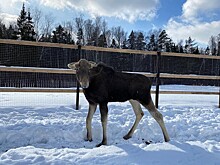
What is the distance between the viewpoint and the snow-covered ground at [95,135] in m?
3.43

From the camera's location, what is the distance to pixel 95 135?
18.9ft

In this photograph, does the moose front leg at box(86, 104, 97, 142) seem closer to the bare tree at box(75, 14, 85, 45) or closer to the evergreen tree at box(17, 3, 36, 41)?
the evergreen tree at box(17, 3, 36, 41)

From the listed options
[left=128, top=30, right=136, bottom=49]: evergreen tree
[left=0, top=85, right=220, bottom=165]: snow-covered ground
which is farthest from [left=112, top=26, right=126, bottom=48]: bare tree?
[left=0, top=85, right=220, bottom=165]: snow-covered ground

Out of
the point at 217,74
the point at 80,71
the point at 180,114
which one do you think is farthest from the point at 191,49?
the point at 80,71

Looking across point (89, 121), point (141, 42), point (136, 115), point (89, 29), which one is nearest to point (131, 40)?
point (141, 42)

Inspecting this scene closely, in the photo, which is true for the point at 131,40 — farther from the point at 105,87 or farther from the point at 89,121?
the point at 105,87

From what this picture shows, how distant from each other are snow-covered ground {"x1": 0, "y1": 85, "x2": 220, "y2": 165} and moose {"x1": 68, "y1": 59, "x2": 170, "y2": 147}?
53 cm

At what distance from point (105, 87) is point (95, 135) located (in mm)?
1297

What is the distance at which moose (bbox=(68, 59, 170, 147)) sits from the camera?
16.0ft

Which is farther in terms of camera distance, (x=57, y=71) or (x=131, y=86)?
(x=57, y=71)

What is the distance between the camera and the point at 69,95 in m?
9.89

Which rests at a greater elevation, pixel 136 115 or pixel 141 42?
pixel 141 42

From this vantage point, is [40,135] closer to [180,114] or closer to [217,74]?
[180,114]

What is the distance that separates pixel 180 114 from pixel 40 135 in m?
4.12
